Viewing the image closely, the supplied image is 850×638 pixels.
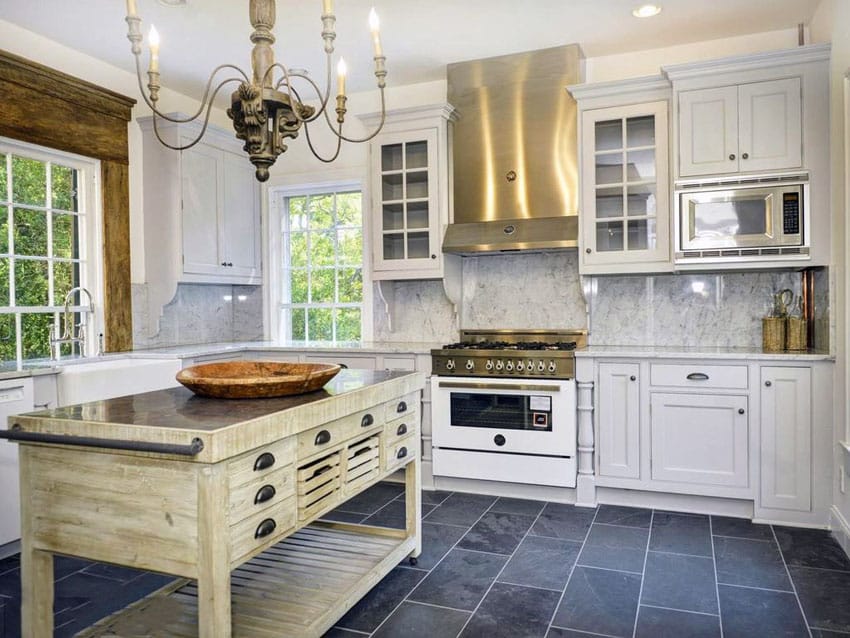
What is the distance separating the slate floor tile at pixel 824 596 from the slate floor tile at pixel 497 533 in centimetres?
122

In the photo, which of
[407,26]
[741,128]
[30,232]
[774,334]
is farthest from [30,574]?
[741,128]

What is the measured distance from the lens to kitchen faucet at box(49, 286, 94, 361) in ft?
12.6

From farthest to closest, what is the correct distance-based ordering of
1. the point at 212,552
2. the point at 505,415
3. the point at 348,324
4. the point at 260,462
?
the point at 348,324, the point at 505,415, the point at 260,462, the point at 212,552

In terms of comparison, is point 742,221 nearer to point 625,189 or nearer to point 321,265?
point 625,189

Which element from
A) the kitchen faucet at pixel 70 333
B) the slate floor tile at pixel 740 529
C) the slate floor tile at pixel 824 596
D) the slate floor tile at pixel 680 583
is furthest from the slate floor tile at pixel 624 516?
the kitchen faucet at pixel 70 333

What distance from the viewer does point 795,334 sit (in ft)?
11.9

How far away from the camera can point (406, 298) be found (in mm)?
4910

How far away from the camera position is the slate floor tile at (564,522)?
11.0 ft

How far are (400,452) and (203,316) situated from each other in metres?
2.85

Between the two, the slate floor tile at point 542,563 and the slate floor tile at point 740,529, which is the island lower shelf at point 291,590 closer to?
the slate floor tile at point 542,563

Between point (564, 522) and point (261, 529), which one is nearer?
point (261, 529)

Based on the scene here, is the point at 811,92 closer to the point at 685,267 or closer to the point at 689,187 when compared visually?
the point at 689,187

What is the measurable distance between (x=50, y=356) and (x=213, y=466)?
2.82 m

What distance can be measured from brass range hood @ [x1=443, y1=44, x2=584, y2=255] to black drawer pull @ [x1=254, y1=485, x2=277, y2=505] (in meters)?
2.63
